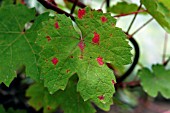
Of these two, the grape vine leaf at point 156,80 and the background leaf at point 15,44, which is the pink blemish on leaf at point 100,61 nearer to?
the background leaf at point 15,44

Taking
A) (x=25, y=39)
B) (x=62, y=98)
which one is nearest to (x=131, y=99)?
(x=62, y=98)

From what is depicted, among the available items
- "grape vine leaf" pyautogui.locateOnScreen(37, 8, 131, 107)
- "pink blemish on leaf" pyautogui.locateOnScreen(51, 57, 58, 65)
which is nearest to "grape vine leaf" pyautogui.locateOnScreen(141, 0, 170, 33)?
"grape vine leaf" pyautogui.locateOnScreen(37, 8, 131, 107)

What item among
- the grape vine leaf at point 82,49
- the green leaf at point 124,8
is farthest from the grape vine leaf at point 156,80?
the grape vine leaf at point 82,49

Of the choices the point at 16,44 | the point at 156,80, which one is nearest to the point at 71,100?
the point at 16,44

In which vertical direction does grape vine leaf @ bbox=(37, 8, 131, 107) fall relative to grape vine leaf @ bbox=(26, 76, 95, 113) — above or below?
above

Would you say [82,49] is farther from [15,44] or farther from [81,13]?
[15,44]

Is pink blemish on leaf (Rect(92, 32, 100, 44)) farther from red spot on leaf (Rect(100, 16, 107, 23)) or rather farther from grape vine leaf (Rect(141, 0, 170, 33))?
grape vine leaf (Rect(141, 0, 170, 33))

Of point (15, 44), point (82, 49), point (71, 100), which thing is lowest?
point (71, 100)
